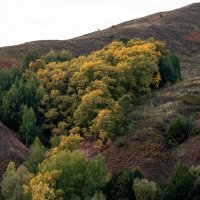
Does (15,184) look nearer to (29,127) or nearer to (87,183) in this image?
(87,183)

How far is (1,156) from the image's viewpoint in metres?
62.9

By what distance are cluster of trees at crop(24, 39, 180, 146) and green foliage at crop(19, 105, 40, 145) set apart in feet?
9.57

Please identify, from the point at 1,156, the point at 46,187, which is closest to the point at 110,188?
the point at 46,187

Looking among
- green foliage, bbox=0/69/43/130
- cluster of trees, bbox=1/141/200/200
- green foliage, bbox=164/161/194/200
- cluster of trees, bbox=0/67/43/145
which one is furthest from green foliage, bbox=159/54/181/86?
green foliage, bbox=164/161/194/200

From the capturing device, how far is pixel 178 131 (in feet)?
197

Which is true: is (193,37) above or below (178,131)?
below

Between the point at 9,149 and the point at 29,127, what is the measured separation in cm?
654

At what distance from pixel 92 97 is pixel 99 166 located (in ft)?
79.1

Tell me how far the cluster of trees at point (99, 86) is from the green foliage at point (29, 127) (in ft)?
9.57

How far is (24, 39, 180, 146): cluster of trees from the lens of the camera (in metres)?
66.5

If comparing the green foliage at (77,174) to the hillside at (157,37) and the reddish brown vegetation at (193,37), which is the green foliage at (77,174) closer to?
the hillside at (157,37)

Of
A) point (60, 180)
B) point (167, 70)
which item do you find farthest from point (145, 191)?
point (167, 70)

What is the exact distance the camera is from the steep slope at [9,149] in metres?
62.1

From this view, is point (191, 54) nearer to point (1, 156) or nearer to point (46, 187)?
point (1, 156)
